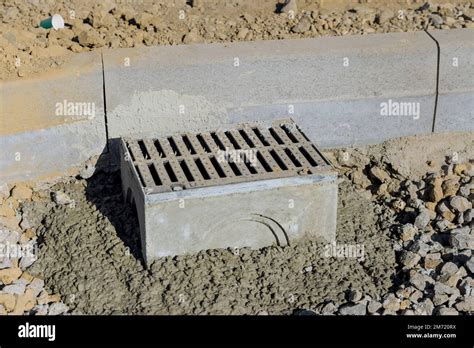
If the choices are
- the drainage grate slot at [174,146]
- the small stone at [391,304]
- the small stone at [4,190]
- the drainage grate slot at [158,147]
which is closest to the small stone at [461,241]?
the small stone at [391,304]

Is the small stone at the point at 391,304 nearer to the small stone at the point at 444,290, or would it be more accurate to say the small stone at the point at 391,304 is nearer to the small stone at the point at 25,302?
the small stone at the point at 444,290

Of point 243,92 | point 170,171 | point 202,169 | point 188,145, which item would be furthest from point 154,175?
point 243,92

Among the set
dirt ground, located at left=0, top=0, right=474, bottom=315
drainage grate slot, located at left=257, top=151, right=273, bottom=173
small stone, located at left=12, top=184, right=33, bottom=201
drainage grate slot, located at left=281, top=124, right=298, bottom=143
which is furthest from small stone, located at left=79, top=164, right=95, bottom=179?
drainage grate slot, located at left=281, top=124, right=298, bottom=143

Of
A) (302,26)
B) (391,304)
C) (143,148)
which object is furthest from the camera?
(302,26)

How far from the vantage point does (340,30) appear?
19.5 feet

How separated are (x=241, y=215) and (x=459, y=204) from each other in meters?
1.41

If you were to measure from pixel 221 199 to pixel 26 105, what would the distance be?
1.33 meters

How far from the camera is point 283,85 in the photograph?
17.9ft

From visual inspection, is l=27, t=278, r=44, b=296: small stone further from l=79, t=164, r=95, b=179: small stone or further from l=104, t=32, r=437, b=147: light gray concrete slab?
l=104, t=32, r=437, b=147: light gray concrete slab

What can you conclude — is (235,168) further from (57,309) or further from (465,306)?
(465,306)

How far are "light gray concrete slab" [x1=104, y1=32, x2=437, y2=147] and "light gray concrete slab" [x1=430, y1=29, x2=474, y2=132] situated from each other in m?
0.07

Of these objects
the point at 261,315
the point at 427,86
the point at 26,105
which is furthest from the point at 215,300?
the point at 427,86

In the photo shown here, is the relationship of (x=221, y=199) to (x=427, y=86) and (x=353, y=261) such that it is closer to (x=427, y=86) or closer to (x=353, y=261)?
(x=353, y=261)

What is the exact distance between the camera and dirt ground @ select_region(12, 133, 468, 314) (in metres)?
4.57
